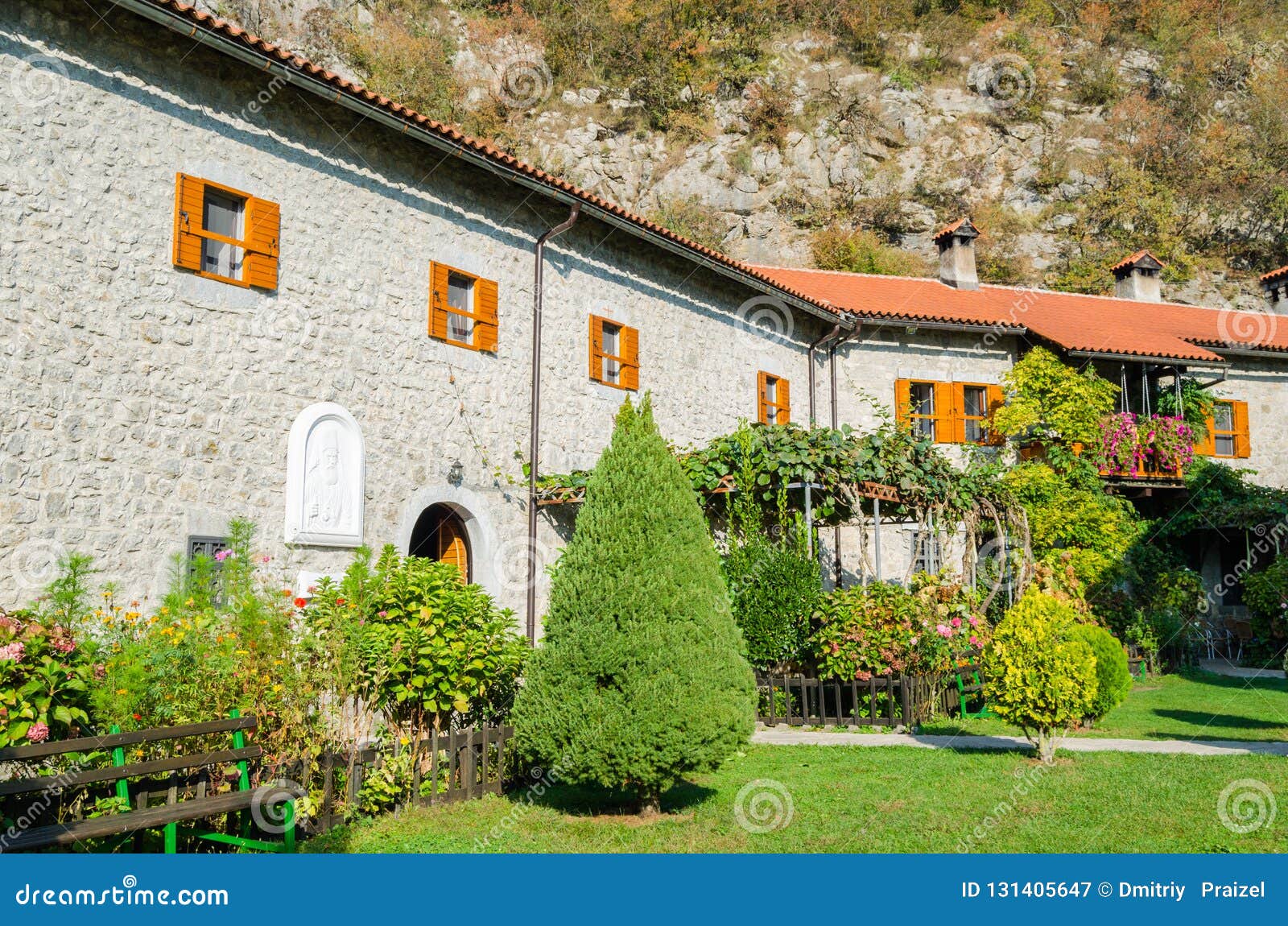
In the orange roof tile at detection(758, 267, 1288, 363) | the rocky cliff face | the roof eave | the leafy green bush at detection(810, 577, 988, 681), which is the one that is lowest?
the leafy green bush at detection(810, 577, 988, 681)

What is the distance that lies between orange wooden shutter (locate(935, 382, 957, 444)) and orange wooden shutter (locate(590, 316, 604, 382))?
862cm

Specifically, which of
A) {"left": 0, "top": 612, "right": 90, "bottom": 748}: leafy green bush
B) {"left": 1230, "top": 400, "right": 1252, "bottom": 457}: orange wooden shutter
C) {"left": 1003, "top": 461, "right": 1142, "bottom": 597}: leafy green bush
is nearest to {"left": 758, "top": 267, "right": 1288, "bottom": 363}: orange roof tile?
{"left": 1230, "top": 400, "right": 1252, "bottom": 457}: orange wooden shutter

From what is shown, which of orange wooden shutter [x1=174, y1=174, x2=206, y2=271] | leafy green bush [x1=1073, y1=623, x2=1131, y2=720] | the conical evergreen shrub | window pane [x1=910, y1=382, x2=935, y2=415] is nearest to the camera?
the conical evergreen shrub

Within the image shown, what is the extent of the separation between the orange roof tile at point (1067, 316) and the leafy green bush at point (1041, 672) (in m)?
11.1

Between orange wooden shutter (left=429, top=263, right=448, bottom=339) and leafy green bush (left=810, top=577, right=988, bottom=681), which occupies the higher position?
orange wooden shutter (left=429, top=263, right=448, bottom=339)

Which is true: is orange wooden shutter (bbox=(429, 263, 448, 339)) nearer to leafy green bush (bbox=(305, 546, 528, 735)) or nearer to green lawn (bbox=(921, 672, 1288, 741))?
leafy green bush (bbox=(305, 546, 528, 735))

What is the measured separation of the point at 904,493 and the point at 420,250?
22.8 feet

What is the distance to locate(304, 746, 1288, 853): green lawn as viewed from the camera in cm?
603

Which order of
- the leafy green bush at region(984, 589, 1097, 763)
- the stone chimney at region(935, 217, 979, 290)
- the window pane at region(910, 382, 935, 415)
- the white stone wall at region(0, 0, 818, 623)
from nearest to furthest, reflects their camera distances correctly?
the white stone wall at region(0, 0, 818, 623) → the leafy green bush at region(984, 589, 1097, 763) → the window pane at region(910, 382, 935, 415) → the stone chimney at region(935, 217, 979, 290)

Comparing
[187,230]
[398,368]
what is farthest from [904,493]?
[187,230]

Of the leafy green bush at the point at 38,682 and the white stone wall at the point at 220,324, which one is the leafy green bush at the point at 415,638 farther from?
the white stone wall at the point at 220,324

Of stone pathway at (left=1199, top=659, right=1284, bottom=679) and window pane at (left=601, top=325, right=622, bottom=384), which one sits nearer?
window pane at (left=601, top=325, right=622, bottom=384)

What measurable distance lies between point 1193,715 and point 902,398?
8792 mm

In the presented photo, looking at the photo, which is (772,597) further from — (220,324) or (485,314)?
(220,324)
